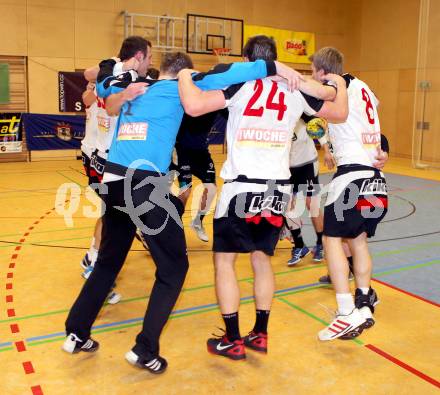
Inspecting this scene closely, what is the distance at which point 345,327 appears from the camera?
387 cm

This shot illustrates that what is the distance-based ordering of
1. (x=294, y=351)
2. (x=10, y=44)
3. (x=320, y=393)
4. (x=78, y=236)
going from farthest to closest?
(x=10, y=44)
(x=78, y=236)
(x=294, y=351)
(x=320, y=393)

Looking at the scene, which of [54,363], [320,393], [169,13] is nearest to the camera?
[320,393]

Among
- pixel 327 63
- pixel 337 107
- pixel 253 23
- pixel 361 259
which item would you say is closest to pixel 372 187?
pixel 361 259

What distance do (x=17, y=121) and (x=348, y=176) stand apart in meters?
12.8

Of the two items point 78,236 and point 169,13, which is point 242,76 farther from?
point 169,13

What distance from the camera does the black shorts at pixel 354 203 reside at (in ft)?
13.2

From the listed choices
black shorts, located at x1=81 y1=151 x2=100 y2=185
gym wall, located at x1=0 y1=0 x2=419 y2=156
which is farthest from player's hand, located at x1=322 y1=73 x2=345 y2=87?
gym wall, located at x1=0 y1=0 x2=419 y2=156

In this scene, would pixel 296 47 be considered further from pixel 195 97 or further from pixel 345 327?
pixel 195 97

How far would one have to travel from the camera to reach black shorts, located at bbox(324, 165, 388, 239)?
4.03 m

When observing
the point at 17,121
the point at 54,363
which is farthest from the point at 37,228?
the point at 17,121

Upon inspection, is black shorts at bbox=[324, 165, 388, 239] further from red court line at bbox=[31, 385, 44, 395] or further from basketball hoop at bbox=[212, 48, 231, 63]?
basketball hoop at bbox=[212, 48, 231, 63]

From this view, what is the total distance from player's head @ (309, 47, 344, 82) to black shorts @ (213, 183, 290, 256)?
1.11 meters

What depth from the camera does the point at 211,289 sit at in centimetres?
498

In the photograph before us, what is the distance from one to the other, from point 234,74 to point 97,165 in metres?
2.34
